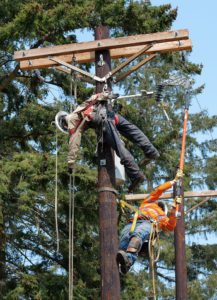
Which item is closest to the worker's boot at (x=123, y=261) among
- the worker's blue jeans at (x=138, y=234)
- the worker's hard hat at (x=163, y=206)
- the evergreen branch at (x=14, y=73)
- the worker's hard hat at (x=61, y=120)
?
the worker's blue jeans at (x=138, y=234)

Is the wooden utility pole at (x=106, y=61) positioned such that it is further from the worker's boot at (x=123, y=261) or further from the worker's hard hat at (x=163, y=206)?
the worker's hard hat at (x=163, y=206)

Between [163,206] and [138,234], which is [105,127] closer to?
[138,234]

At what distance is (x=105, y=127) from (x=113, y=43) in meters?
1.15

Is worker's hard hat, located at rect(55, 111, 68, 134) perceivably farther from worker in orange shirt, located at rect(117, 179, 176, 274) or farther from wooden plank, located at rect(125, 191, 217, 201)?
wooden plank, located at rect(125, 191, 217, 201)

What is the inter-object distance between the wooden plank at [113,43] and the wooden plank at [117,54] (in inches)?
7.9

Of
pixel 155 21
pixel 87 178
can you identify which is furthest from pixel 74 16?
pixel 87 178

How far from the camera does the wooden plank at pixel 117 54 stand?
9395mm

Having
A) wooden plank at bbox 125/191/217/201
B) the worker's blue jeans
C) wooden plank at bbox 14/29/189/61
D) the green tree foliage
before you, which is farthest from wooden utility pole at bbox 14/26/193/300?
wooden plank at bbox 125/191/217/201

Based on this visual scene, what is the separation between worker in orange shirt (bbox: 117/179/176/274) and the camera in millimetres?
8281

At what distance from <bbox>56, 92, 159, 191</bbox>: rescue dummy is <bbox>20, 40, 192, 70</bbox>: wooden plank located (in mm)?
826

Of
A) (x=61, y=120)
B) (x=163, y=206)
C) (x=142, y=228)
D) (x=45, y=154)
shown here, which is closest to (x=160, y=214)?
(x=163, y=206)

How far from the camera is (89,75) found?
9.20m

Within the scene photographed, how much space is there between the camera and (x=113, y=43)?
9.30 m

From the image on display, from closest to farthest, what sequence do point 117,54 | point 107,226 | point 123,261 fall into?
1. point 123,261
2. point 107,226
3. point 117,54
